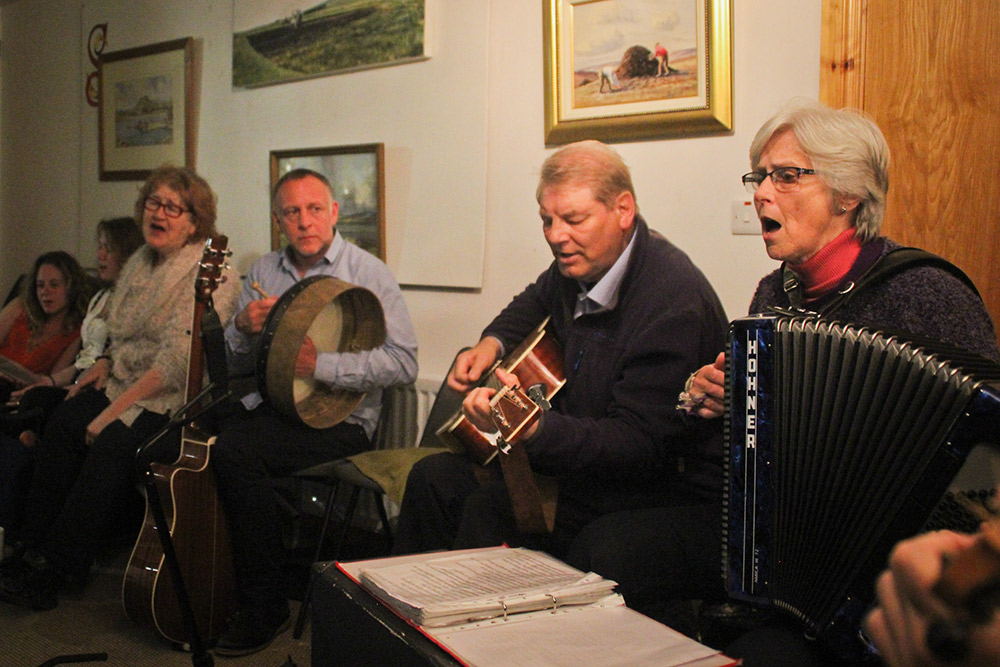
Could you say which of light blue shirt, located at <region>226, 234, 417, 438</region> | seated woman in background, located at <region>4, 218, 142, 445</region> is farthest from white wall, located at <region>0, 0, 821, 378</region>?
seated woman in background, located at <region>4, 218, 142, 445</region>

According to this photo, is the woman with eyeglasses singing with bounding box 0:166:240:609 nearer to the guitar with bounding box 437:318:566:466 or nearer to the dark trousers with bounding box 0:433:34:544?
the dark trousers with bounding box 0:433:34:544

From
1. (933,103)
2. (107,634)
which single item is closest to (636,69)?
(933,103)

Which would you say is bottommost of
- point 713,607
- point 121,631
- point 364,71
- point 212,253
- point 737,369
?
point 121,631

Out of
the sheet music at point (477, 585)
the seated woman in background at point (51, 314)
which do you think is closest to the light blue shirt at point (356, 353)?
the seated woman in background at point (51, 314)

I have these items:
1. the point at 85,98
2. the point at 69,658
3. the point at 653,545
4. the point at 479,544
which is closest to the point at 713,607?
the point at 653,545

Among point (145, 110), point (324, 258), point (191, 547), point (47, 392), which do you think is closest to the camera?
point (191, 547)

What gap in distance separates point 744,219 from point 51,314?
2982 millimetres

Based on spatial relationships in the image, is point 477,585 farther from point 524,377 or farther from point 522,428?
point 524,377

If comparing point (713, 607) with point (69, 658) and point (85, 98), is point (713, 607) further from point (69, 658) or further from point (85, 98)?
point (85, 98)

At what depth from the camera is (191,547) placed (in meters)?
2.50

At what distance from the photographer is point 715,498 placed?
1881 mm

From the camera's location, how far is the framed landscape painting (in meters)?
3.36

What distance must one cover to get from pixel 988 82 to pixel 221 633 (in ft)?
8.51

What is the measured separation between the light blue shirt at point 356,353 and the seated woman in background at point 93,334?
2.63 ft
